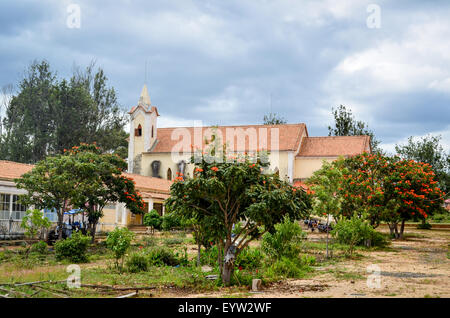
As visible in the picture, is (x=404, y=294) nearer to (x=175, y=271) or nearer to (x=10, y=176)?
(x=175, y=271)

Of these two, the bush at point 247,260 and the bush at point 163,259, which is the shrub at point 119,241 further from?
the bush at point 247,260

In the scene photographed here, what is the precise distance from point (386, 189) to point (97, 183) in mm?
15086

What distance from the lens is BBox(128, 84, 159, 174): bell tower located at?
4809 cm

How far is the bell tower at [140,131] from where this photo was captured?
158ft

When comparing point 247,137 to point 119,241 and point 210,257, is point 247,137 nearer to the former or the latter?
point 210,257

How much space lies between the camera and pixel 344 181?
2173cm

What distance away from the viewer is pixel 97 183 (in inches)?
785

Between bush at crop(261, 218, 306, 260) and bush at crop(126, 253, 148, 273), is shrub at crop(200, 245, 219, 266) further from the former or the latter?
bush at crop(126, 253, 148, 273)

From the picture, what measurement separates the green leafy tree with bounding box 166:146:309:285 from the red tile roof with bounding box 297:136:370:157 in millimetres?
32134

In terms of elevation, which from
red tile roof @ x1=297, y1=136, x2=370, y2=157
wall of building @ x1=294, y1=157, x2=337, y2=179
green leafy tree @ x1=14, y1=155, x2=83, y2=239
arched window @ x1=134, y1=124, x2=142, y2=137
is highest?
arched window @ x1=134, y1=124, x2=142, y2=137

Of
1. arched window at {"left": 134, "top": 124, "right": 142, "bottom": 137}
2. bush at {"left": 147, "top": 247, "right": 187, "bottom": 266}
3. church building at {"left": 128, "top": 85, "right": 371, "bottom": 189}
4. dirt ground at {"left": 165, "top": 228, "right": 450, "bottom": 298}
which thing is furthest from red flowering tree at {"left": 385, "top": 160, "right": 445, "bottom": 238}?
arched window at {"left": 134, "top": 124, "right": 142, "bottom": 137}

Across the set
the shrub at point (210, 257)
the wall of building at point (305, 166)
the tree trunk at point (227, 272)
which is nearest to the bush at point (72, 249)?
the shrub at point (210, 257)

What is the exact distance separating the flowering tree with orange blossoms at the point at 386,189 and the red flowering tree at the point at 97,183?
10867 mm

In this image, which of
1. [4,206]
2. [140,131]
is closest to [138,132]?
[140,131]
